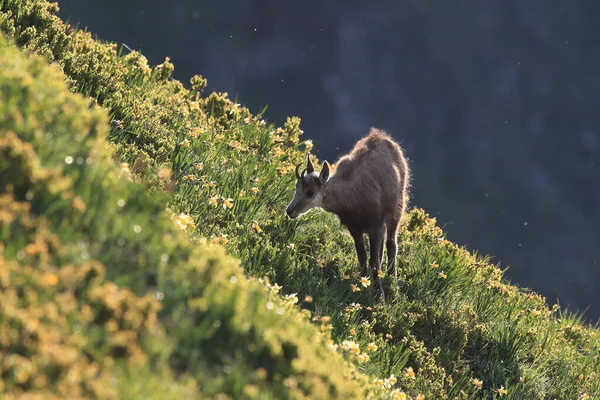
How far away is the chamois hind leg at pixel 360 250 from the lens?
9828 mm

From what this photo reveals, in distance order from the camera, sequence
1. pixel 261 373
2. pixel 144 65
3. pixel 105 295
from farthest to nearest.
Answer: pixel 144 65, pixel 261 373, pixel 105 295

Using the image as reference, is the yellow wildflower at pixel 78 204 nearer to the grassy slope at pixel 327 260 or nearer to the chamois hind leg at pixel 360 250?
the grassy slope at pixel 327 260

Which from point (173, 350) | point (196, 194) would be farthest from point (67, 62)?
point (173, 350)

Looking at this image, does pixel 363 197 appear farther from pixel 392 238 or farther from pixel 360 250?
pixel 392 238

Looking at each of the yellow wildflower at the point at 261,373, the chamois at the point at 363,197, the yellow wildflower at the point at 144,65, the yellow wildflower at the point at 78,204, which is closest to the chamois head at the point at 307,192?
the chamois at the point at 363,197

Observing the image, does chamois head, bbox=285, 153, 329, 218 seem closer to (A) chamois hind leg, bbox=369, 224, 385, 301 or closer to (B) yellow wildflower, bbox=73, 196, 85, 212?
(A) chamois hind leg, bbox=369, 224, 385, 301

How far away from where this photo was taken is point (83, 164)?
14.7 feet

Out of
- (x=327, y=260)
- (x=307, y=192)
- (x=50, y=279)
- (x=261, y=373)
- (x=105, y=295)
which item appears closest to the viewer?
(x=50, y=279)

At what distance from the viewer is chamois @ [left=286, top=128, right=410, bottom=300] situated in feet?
31.6

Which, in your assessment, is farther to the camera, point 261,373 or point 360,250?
point 360,250

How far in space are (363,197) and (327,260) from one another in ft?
2.98

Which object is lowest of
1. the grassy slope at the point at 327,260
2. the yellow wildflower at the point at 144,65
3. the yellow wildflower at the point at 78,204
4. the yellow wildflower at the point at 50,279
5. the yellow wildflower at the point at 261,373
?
the yellow wildflower at the point at 50,279

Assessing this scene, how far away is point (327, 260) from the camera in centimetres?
969

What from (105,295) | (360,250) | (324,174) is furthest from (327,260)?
(105,295)
